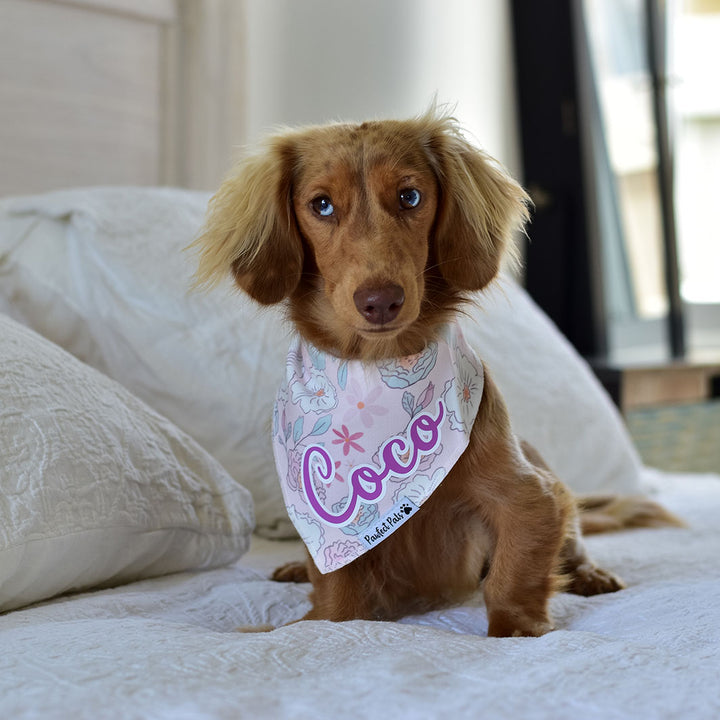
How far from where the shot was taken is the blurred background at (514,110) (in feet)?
7.42

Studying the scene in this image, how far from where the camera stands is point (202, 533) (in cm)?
127

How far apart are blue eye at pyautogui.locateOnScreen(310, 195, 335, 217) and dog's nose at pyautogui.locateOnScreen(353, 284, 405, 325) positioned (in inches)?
5.6

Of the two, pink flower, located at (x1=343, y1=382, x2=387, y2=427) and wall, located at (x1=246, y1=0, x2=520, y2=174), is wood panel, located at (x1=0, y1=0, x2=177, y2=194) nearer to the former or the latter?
wall, located at (x1=246, y1=0, x2=520, y2=174)

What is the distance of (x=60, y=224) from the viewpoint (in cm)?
172

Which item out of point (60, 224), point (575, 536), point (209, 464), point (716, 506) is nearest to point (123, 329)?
point (60, 224)

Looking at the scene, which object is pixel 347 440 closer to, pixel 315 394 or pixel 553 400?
pixel 315 394

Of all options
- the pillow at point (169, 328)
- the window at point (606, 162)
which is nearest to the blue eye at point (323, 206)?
the pillow at point (169, 328)

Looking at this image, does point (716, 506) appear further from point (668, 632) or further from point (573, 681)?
point (573, 681)

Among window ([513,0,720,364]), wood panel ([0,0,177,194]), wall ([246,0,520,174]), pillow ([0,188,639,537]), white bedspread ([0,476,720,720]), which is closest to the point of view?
white bedspread ([0,476,720,720])

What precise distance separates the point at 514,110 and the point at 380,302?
9.61 feet

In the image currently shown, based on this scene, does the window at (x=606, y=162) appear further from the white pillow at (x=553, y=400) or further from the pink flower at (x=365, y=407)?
the pink flower at (x=365, y=407)

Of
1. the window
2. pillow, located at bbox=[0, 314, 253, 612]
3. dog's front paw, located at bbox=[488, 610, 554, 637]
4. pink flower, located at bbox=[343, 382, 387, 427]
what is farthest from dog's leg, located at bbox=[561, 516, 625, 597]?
the window

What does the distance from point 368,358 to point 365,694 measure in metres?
0.52

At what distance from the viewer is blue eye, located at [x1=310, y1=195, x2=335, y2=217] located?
1.11 meters
